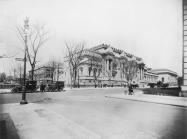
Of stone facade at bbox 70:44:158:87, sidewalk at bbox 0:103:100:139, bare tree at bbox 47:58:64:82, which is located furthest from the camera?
bare tree at bbox 47:58:64:82

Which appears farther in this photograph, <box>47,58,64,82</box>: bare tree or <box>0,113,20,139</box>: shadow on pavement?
<box>47,58,64,82</box>: bare tree

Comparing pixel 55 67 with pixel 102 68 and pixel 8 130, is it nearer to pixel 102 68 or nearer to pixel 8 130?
pixel 102 68

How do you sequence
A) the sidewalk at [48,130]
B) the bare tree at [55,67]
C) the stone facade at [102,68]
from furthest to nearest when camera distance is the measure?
1. the bare tree at [55,67]
2. the stone facade at [102,68]
3. the sidewalk at [48,130]

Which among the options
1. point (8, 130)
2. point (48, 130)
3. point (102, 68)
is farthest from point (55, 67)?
point (48, 130)

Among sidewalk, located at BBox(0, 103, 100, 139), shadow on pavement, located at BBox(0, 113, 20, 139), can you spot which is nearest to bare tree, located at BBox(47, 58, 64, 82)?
shadow on pavement, located at BBox(0, 113, 20, 139)

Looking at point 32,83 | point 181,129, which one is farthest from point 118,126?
point 32,83

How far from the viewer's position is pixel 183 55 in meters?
11.5

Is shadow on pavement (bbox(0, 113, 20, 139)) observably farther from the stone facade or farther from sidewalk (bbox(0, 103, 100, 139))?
the stone facade

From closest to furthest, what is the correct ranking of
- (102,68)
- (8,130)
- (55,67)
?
(8,130) → (55,67) → (102,68)

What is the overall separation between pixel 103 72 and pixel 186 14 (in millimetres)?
49707

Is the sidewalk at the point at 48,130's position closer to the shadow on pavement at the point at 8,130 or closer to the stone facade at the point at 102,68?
the shadow on pavement at the point at 8,130

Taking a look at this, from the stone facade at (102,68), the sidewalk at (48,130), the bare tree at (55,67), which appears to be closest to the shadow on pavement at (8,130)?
the sidewalk at (48,130)

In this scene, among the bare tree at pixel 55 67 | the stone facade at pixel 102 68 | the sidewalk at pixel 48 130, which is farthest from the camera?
the bare tree at pixel 55 67

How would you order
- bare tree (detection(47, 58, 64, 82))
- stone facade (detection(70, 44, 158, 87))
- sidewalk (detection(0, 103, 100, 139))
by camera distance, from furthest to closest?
bare tree (detection(47, 58, 64, 82)) < stone facade (detection(70, 44, 158, 87)) < sidewalk (detection(0, 103, 100, 139))
